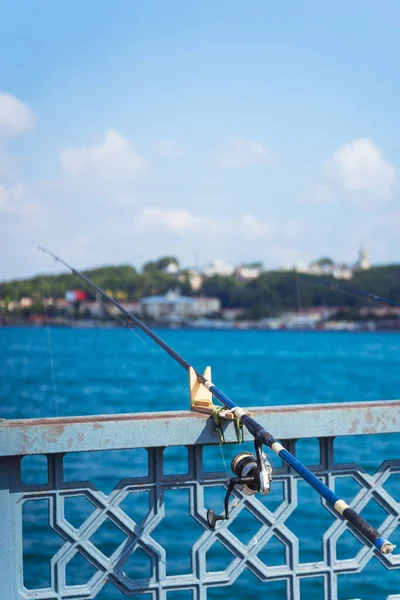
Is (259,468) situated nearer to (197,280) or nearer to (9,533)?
(9,533)

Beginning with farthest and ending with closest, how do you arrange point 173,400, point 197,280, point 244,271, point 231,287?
point 197,280 → point 231,287 → point 244,271 → point 173,400

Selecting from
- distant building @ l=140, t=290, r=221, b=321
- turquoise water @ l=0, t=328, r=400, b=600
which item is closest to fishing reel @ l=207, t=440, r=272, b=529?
turquoise water @ l=0, t=328, r=400, b=600

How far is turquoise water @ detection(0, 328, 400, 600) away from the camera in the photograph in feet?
20.8

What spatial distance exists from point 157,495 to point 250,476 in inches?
15.3

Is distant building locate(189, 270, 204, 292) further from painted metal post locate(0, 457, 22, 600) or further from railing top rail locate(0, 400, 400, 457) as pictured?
painted metal post locate(0, 457, 22, 600)

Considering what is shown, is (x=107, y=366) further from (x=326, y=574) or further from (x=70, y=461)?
(x=326, y=574)

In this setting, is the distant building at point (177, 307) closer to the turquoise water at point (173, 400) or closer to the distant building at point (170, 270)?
the turquoise water at point (173, 400)

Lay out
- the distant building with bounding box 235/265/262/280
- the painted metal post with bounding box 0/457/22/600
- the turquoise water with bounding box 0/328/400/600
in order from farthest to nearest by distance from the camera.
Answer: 1. the distant building with bounding box 235/265/262/280
2. the turquoise water with bounding box 0/328/400/600
3. the painted metal post with bounding box 0/457/22/600

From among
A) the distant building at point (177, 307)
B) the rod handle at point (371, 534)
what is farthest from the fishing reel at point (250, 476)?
the distant building at point (177, 307)

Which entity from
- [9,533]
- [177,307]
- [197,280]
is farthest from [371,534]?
[177,307]

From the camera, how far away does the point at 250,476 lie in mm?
2285

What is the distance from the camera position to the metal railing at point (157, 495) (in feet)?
8.02

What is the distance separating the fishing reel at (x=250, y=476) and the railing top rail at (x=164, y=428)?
0.59 feet

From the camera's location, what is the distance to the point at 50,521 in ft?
8.06
